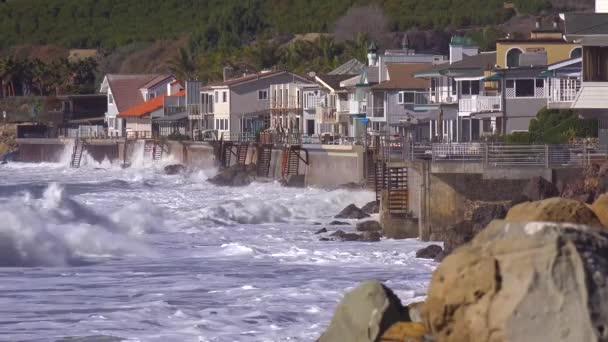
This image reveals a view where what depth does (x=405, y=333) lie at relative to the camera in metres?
14.4

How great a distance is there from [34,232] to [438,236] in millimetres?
10197

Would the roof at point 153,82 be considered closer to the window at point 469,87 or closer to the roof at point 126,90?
the roof at point 126,90

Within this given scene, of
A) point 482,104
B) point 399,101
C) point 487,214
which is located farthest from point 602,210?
point 399,101

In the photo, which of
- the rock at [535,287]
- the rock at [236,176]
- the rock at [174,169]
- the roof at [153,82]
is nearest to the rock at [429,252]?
the rock at [535,287]

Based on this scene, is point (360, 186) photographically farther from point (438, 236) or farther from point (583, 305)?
point (583, 305)

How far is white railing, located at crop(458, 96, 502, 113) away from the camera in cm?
5166

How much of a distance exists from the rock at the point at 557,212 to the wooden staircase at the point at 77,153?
83.4 m

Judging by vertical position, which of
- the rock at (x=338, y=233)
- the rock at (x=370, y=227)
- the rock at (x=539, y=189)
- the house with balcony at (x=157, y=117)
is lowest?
the rock at (x=338, y=233)

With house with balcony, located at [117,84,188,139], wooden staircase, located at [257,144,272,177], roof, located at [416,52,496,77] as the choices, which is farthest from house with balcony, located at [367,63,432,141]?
house with balcony, located at [117,84,188,139]

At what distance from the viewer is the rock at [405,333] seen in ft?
46.5

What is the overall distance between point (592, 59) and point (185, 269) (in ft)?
46.6

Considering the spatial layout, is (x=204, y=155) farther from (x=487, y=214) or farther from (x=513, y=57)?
(x=487, y=214)

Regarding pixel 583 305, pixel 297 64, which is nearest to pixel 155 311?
pixel 583 305

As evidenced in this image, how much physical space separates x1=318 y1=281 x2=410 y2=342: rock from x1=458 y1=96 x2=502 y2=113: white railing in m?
36.7
